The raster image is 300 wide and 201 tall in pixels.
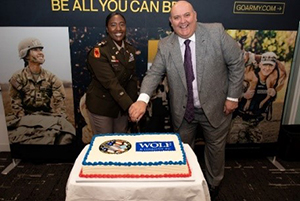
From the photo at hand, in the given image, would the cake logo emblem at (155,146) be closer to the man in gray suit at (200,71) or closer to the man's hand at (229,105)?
the man in gray suit at (200,71)

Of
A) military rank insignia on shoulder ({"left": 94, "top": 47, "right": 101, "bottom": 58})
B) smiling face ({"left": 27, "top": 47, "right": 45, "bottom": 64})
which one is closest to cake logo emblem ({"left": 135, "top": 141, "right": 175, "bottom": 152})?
military rank insignia on shoulder ({"left": 94, "top": 47, "right": 101, "bottom": 58})

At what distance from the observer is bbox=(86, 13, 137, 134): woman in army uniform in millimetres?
2189

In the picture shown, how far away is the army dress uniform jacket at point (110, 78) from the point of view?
7.14 feet

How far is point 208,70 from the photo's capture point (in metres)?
2.00

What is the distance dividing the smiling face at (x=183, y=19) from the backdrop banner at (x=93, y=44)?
2.09 ft

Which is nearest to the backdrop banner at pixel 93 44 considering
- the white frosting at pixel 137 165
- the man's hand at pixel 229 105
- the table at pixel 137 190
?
the man's hand at pixel 229 105

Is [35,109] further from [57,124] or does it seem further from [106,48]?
[106,48]

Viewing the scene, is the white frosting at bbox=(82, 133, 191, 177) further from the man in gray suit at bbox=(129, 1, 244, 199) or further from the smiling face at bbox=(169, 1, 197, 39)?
the smiling face at bbox=(169, 1, 197, 39)

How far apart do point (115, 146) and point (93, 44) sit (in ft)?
4.97

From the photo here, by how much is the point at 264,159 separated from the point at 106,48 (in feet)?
7.45

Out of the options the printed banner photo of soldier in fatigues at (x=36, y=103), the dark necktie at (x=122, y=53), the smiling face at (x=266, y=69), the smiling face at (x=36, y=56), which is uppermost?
the dark necktie at (x=122, y=53)

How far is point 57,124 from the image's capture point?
2.86 metres

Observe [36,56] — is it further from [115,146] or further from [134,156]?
[134,156]

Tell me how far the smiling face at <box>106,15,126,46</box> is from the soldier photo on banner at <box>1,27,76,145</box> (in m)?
0.80
